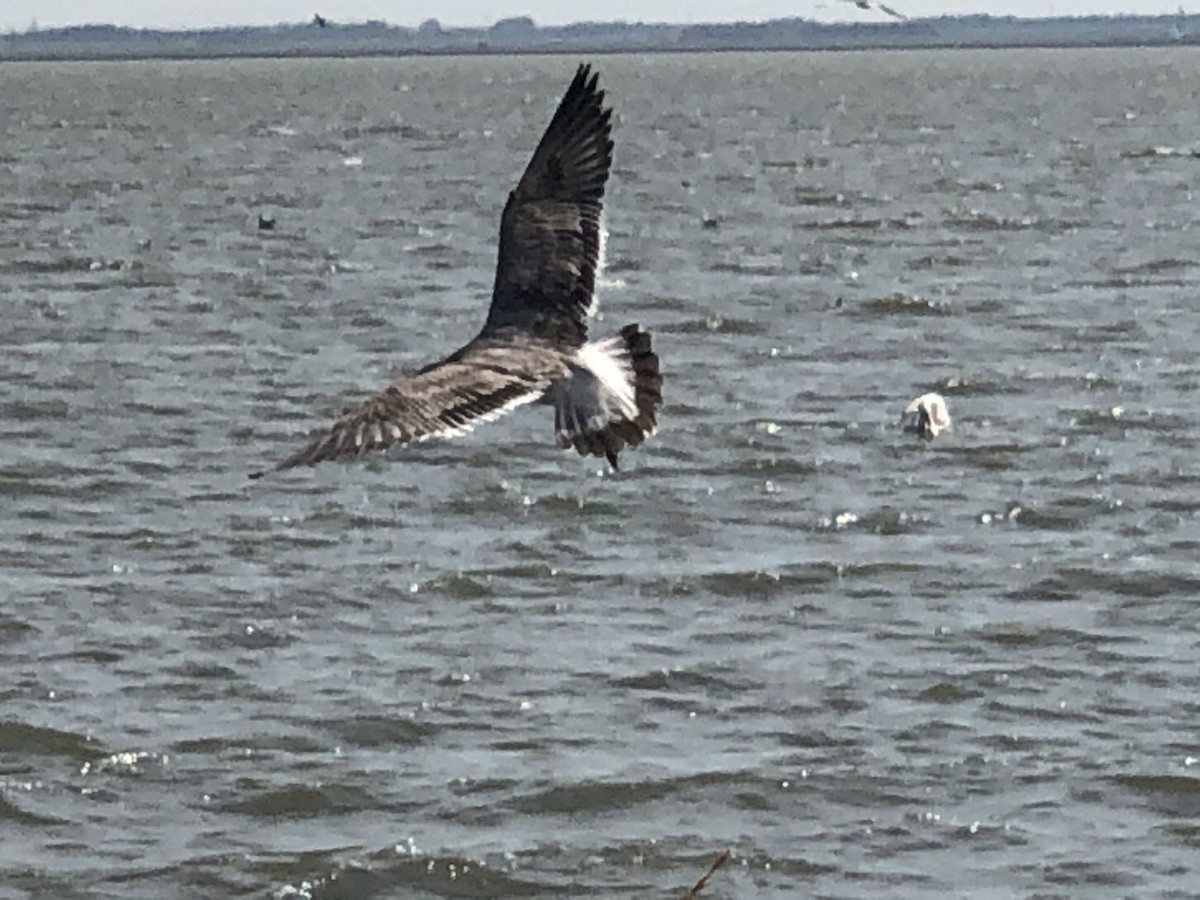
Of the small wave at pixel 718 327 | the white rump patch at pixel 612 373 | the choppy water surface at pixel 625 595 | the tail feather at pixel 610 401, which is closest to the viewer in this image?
the tail feather at pixel 610 401

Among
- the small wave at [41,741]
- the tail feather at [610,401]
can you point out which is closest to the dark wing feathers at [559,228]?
the tail feather at [610,401]

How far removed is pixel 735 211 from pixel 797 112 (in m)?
46.4

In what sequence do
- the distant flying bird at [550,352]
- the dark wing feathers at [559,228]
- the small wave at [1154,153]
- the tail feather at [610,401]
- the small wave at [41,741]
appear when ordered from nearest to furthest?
the distant flying bird at [550,352] < the tail feather at [610,401] < the dark wing feathers at [559,228] < the small wave at [41,741] < the small wave at [1154,153]

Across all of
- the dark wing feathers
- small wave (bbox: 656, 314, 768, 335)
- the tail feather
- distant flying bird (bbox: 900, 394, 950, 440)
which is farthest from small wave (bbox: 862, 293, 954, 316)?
the tail feather

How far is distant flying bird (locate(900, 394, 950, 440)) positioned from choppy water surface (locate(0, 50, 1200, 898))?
0.15m

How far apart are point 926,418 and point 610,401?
935cm

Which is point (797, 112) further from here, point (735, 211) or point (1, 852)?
point (1, 852)

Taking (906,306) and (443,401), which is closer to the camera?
(443,401)

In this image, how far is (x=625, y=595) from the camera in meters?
13.1

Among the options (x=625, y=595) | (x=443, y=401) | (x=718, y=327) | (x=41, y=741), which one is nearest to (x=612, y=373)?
(x=443, y=401)

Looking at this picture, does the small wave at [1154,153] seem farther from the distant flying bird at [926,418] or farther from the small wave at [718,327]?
the distant flying bird at [926,418]

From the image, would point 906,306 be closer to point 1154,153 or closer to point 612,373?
point 612,373

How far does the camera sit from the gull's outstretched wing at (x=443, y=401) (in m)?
7.46

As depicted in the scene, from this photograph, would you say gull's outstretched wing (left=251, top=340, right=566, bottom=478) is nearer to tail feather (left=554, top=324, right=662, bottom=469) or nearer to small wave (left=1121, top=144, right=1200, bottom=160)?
tail feather (left=554, top=324, right=662, bottom=469)
